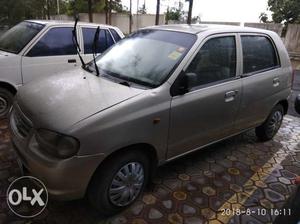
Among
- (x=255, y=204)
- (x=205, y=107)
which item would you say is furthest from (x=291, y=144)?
(x=205, y=107)

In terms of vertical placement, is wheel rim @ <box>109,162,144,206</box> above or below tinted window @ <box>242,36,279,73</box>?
below

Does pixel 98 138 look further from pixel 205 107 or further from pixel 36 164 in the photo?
pixel 205 107

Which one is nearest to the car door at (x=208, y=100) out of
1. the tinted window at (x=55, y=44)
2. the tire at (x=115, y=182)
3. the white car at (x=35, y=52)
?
the tire at (x=115, y=182)

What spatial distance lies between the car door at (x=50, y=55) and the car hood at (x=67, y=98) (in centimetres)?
181

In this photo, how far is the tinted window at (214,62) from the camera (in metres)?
2.90

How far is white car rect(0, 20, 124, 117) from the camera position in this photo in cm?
438

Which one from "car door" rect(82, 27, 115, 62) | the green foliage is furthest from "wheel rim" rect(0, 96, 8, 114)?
the green foliage

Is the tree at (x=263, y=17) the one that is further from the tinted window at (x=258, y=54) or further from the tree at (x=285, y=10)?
the tinted window at (x=258, y=54)

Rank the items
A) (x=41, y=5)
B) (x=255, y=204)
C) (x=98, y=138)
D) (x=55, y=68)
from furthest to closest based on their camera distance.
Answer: (x=41, y=5)
(x=55, y=68)
(x=255, y=204)
(x=98, y=138)

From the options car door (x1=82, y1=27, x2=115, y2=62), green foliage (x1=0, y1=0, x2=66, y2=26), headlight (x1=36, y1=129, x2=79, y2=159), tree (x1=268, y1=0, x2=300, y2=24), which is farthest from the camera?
tree (x1=268, y1=0, x2=300, y2=24)

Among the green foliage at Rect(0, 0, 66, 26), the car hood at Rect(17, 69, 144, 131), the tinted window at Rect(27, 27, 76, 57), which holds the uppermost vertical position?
the green foliage at Rect(0, 0, 66, 26)

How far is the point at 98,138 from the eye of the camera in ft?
7.06

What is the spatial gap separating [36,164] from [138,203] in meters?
1.12

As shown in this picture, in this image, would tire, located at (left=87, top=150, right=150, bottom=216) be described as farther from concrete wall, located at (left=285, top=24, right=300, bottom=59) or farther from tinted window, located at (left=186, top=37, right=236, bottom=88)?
concrete wall, located at (left=285, top=24, right=300, bottom=59)
